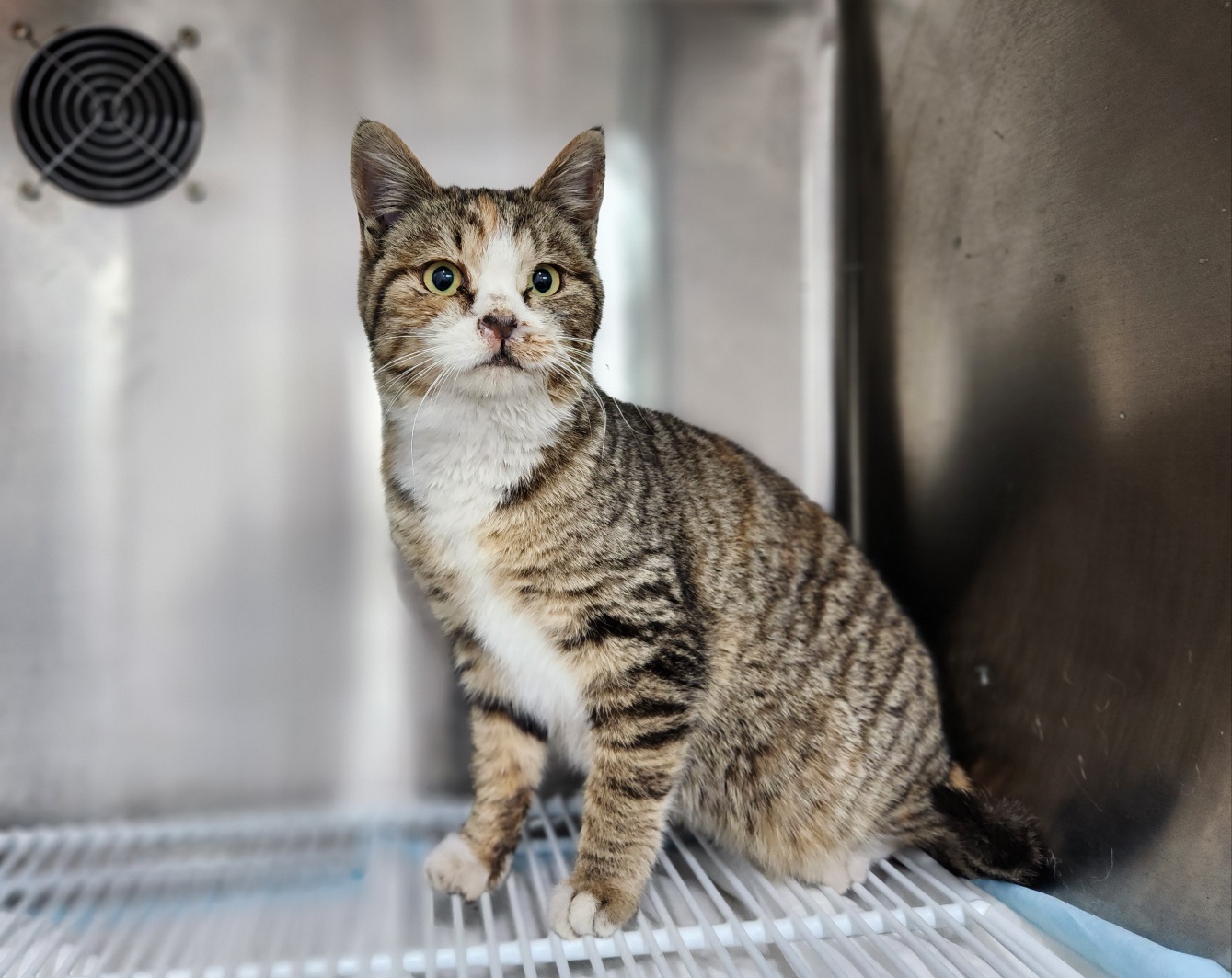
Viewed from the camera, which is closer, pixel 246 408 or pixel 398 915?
pixel 398 915

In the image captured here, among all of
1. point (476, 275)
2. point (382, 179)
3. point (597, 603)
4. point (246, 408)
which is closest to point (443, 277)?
point (476, 275)

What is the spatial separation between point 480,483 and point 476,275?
27cm

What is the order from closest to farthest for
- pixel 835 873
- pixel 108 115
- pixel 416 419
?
pixel 416 419
pixel 835 873
pixel 108 115

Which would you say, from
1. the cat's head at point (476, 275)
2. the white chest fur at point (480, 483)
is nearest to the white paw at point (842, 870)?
the white chest fur at point (480, 483)

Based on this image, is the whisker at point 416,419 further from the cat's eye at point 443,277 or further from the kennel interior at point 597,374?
the kennel interior at point 597,374

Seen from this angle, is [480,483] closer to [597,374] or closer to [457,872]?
[597,374]

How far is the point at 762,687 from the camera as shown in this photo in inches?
52.0

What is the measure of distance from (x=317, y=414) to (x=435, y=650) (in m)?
0.46

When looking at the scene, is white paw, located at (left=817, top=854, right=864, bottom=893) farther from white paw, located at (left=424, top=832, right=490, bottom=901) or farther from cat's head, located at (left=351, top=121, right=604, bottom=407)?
cat's head, located at (left=351, top=121, right=604, bottom=407)

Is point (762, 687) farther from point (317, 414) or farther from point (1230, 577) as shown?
point (317, 414)

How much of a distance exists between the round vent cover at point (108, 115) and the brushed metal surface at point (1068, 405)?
1202 millimetres


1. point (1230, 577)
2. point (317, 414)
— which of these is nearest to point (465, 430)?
point (317, 414)

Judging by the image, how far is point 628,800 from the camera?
1210 millimetres

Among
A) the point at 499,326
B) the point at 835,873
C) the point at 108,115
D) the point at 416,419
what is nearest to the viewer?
the point at 499,326
